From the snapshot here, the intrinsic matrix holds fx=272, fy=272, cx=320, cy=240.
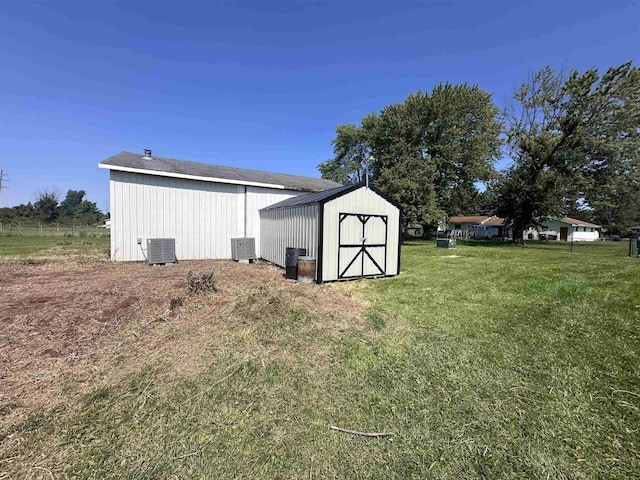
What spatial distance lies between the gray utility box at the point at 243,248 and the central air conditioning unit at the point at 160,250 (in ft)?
7.26

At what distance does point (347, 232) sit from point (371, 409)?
582 centimetres

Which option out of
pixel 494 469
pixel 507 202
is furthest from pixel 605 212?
pixel 494 469

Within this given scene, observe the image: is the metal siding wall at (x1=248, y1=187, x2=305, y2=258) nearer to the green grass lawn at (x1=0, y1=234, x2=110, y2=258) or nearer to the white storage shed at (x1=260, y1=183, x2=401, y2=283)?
the white storage shed at (x1=260, y1=183, x2=401, y2=283)

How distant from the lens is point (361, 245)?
836 centimetres

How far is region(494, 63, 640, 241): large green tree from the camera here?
58.5 feet

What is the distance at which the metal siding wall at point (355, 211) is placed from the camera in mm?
7684

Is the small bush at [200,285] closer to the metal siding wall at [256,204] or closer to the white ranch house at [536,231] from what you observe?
the metal siding wall at [256,204]

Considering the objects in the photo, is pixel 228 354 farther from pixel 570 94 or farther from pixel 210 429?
pixel 570 94

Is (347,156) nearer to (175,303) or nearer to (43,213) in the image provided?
(175,303)

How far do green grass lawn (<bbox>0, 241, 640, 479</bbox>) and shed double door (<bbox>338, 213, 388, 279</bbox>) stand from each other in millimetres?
3648

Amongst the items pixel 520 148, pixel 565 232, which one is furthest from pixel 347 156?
pixel 565 232

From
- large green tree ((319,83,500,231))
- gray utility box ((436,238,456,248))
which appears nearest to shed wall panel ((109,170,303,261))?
gray utility box ((436,238,456,248))

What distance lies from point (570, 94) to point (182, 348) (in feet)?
90.0

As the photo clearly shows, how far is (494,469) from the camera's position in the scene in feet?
6.38
